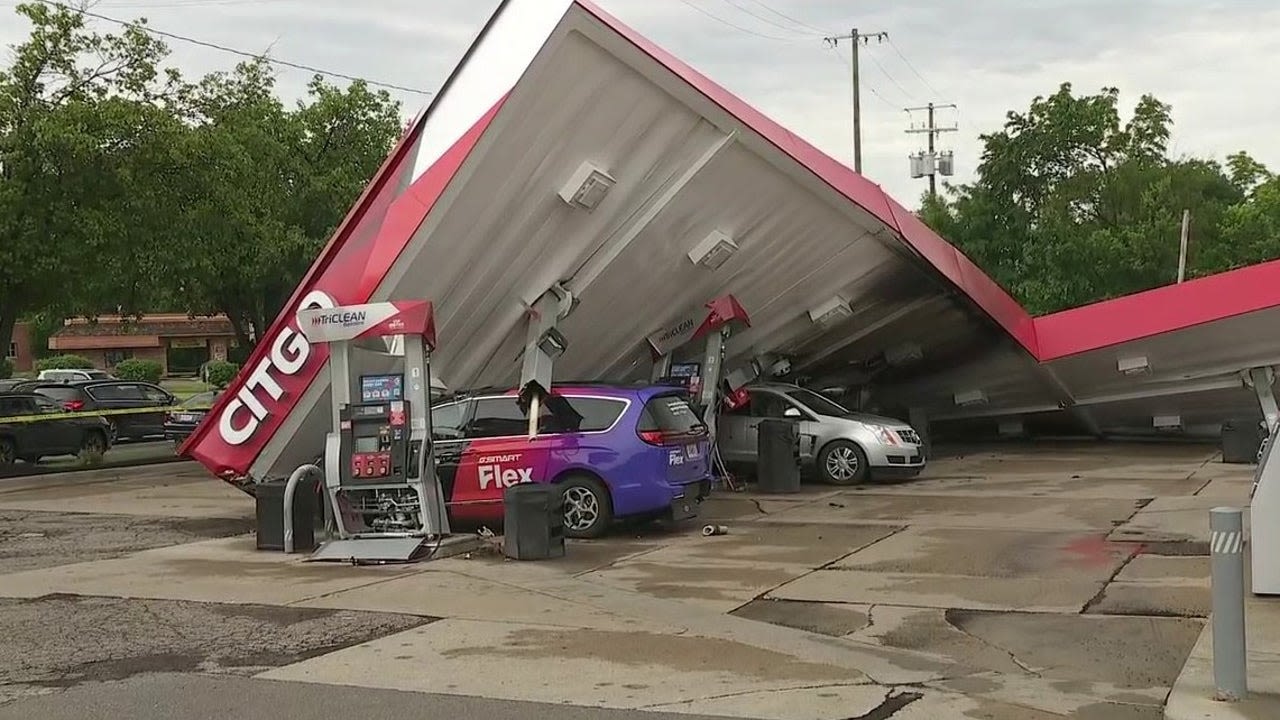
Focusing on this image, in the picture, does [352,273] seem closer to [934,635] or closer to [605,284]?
[605,284]

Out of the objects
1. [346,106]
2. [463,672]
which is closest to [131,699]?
[463,672]

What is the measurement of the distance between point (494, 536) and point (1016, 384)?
12392 millimetres

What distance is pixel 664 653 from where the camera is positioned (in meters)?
7.79

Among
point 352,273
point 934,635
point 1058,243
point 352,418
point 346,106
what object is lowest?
point 934,635

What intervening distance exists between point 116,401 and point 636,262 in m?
17.7

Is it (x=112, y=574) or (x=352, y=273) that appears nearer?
(x=112, y=574)

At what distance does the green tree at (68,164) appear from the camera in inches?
826

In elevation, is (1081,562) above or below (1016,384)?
below

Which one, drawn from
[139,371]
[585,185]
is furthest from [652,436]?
[139,371]

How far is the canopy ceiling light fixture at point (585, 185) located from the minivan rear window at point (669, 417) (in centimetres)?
240

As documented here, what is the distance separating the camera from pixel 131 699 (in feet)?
22.2

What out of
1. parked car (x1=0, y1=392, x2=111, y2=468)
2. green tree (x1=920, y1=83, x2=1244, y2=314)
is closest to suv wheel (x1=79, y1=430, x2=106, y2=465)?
parked car (x1=0, y1=392, x2=111, y2=468)

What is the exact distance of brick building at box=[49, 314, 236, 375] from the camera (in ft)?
266

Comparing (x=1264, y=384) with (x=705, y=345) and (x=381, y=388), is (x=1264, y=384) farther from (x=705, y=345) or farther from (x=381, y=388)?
(x=381, y=388)
